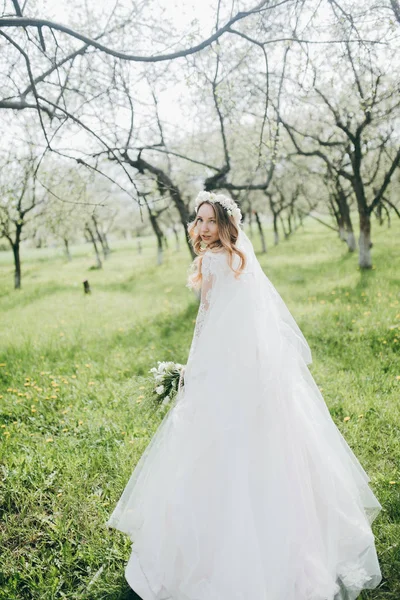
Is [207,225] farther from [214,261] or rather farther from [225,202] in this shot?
[214,261]

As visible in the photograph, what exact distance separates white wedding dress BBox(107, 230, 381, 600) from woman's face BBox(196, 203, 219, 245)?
204 millimetres

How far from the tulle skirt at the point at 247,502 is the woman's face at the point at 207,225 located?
2.49 feet

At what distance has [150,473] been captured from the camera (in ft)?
10.5

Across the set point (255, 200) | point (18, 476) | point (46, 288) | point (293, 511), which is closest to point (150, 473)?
point (293, 511)

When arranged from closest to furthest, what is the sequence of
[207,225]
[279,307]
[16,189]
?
[207,225]
[279,307]
[16,189]

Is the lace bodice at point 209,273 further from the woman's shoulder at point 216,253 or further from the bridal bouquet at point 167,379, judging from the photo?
the bridal bouquet at point 167,379

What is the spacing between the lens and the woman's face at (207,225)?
3.21 metres

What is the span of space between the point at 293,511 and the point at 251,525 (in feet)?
1.03

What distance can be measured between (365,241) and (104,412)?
447 inches

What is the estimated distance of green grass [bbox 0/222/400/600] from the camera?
3.30 metres

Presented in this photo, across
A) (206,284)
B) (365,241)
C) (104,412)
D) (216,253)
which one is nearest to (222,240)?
(216,253)

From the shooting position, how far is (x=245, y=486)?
267 centimetres

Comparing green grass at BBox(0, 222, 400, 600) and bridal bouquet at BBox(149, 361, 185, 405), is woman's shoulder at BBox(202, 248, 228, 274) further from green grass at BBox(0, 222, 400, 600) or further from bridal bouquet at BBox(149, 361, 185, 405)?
green grass at BBox(0, 222, 400, 600)

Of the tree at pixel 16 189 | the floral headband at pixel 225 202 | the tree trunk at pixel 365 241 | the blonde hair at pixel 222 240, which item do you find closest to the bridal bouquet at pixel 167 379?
the blonde hair at pixel 222 240
